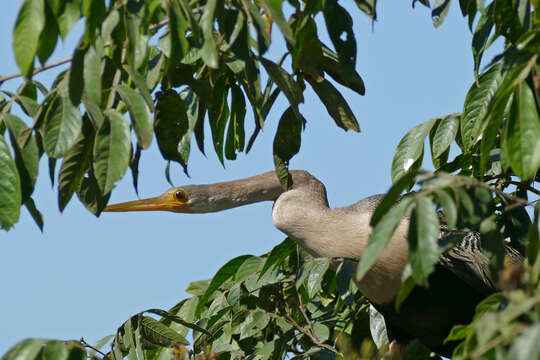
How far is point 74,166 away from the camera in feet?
7.66

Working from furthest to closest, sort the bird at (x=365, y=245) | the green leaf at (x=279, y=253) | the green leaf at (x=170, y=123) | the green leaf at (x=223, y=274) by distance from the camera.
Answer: the green leaf at (x=223, y=274)
the bird at (x=365, y=245)
the green leaf at (x=279, y=253)
the green leaf at (x=170, y=123)

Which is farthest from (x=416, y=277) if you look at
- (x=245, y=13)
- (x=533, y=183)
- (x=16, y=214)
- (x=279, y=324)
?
(x=533, y=183)

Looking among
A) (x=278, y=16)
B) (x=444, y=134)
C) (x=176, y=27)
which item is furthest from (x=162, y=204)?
(x=278, y=16)

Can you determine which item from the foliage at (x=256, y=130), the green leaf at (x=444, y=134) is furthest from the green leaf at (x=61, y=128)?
the green leaf at (x=444, y=134)

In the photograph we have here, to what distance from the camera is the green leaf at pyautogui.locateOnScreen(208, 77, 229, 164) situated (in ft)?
9.86

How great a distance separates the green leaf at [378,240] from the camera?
162 cm

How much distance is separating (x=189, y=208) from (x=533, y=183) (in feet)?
5.67

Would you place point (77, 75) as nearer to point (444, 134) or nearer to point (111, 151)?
point (111, 151)

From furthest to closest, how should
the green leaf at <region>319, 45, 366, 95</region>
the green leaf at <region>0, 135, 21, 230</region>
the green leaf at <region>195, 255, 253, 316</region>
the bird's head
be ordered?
the bird's head → the green leaf at <region>195, 255, 253, 316</region> → the green leaf at <region>319, 45, 366, 95</region> → the green leaf at <region>0, 135, 21, 230</region>

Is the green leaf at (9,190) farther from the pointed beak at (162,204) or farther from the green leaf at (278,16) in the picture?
the pointed beak at (162,204)

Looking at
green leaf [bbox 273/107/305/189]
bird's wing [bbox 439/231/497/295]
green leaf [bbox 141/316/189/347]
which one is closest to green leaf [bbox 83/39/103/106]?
green leaf [bbox 273/107/305/189]

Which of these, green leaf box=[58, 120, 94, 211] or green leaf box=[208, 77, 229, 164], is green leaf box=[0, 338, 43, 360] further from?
green leaf box=[208, 77, 229, 164]

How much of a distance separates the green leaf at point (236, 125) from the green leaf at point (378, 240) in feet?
4.76

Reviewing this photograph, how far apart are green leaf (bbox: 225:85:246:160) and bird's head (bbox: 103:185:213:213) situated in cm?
96
